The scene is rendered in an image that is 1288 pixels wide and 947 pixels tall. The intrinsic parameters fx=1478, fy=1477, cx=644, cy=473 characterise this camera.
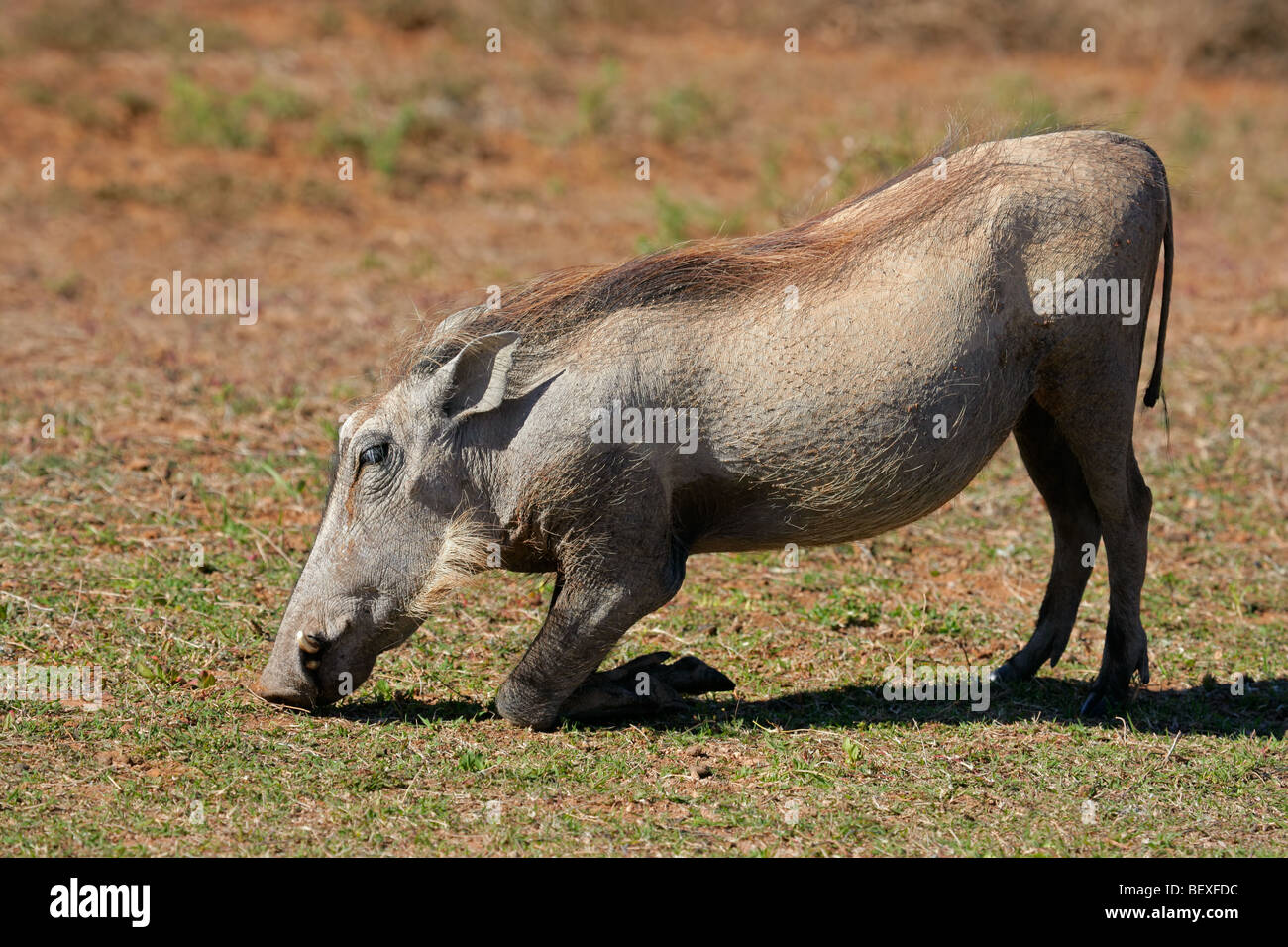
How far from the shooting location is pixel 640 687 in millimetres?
4570

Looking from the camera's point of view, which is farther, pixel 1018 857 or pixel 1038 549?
pixel 1038 549

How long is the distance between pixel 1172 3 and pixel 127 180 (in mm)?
11682

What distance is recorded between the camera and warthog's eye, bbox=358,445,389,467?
14.0 ft

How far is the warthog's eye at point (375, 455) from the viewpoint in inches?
168

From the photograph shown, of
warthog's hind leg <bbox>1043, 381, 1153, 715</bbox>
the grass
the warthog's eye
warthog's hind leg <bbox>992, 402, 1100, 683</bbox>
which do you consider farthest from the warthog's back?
the grass

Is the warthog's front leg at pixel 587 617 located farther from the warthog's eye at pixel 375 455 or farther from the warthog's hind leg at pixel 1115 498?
the warthog's hind leg at pixel 1115 498

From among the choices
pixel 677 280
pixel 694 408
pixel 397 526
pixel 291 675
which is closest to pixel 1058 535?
pixel 694 408

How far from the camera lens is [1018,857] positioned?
12.5 ft

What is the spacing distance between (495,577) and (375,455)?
64 centimetres

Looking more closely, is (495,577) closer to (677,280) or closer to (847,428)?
(677,280)

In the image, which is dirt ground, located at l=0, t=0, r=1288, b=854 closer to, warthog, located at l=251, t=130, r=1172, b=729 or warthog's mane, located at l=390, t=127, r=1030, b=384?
warthog's mane, located at l=390, t=127, r=1030, b=384

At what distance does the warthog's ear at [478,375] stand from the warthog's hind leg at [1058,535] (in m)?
1.80

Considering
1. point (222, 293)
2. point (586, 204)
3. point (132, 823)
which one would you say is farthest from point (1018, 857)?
point (586, 204)
